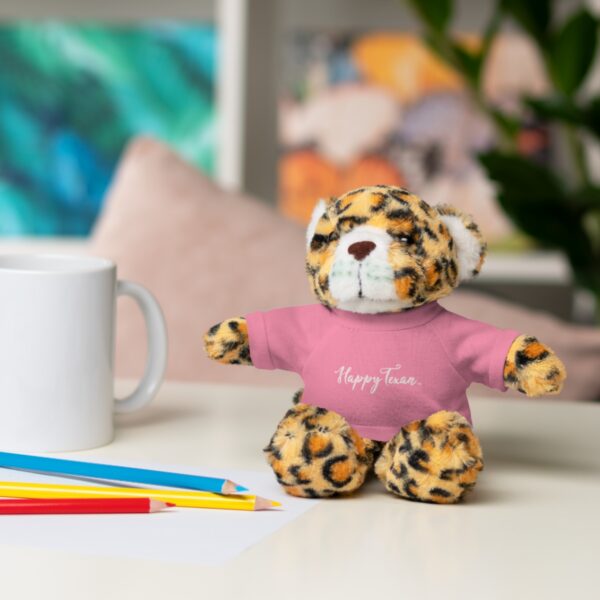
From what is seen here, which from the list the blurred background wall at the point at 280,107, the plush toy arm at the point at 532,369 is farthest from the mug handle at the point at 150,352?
the blurred background wall at the point at 280,107

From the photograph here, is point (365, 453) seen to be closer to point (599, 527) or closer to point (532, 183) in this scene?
point (599, 527)

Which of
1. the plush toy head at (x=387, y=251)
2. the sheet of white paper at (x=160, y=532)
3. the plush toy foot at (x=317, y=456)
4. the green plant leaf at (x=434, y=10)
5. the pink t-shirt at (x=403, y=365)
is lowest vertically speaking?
the sheet of white paper at (x=160, y=532)

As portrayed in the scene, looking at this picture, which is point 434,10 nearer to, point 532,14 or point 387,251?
point 532,14

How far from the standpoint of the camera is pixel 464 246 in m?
0.57

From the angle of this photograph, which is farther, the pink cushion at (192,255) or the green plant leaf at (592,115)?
the green plant leaf at (592,115)

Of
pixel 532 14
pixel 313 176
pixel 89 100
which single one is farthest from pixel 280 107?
pixel 532 14

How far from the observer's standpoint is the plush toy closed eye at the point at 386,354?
1.74 feet

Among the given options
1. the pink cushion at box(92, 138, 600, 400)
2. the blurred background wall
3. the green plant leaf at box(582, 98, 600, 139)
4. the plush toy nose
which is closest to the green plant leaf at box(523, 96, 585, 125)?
the green plant leaf at box(582, 98, 600, 139)

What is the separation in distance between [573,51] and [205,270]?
0.78m

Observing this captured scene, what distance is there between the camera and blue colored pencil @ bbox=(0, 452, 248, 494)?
53 centimetres

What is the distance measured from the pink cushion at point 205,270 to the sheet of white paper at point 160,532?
1.62ft

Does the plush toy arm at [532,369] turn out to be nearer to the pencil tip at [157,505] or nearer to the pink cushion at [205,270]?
the pencil tip at [157,505]

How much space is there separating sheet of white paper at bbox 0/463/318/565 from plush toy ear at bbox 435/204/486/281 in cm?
14

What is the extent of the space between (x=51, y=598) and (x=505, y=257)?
5.38 ft
